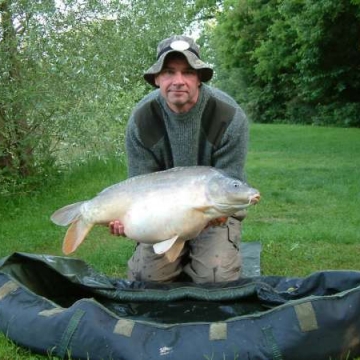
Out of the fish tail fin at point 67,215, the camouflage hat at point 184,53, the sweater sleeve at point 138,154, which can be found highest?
the camouflage hat at point 184,53

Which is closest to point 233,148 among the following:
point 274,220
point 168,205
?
point 168,205

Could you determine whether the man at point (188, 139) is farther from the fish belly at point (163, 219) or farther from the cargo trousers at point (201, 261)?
the fish belly at point (163, 219)

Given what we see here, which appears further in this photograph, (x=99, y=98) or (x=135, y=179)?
(x=99, y=98)

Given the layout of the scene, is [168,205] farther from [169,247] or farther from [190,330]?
[190,330]

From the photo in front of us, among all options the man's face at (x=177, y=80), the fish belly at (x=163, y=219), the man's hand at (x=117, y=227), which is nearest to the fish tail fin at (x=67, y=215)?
the man's hand at (x=117, y=227)

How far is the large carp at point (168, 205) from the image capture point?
10.6 feet

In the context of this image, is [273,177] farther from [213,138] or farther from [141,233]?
[141,233]

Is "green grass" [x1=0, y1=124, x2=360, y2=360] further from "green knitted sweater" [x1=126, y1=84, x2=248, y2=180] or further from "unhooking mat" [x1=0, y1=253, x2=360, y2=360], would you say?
"green knitted sweater" [x1=126, y1=84, x2=248, y2=180]

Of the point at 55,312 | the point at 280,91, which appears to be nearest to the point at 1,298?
the point at 55,312

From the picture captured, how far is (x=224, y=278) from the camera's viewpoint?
4016 mm

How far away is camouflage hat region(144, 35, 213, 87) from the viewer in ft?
12.0

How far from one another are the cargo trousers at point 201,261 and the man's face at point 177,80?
0.88 metres

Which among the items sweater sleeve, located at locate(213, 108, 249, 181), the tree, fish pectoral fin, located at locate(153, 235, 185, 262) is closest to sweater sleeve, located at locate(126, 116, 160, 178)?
sweater sleeve, located at locate(213, 108, 249, 181)

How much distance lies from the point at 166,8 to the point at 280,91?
75.4 feet
